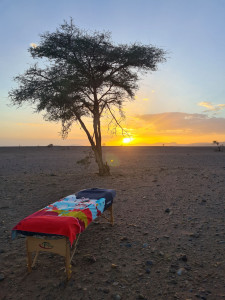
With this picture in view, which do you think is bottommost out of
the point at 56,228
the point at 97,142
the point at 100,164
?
the point at 56,228

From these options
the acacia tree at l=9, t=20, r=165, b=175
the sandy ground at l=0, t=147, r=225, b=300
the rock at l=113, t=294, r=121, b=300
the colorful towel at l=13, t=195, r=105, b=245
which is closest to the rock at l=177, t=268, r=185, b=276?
the sandy ground at l=0, t=147, r=225, b=300

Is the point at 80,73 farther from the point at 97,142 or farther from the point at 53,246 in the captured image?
the point at 53,246

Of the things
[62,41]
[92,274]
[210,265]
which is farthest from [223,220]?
[62,41]

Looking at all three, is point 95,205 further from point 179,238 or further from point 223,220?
point 223,220

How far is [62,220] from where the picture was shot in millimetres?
4434

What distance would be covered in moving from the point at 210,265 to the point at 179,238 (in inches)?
47.0

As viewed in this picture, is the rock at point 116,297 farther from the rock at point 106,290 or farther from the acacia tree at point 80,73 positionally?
the acacia tree at point 80,73

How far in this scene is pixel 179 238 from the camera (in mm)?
5875

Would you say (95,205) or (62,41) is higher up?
(62,41)

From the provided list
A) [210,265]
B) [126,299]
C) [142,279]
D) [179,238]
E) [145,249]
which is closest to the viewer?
[126,299]

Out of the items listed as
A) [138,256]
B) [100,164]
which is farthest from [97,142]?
[138,256]

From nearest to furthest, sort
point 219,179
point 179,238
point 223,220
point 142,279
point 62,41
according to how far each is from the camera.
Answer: point 142,279
point 179,238
point 223,220
point 219,179
point 62,41

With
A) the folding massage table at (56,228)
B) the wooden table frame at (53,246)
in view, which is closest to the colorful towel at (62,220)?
the folding massage table at (56,228)

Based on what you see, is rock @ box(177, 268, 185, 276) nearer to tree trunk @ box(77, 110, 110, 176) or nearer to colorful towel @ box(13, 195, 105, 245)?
colorful towel @ box(13, 195, 105, 245)
